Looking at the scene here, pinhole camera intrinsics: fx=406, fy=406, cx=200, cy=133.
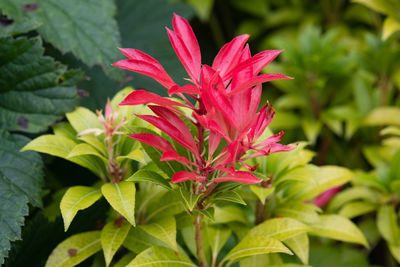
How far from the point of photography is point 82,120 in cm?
92

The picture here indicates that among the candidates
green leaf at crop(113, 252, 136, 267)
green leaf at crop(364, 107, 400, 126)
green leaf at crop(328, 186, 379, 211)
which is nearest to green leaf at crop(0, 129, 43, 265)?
green leaf at crop(113, 252, 136, 267)

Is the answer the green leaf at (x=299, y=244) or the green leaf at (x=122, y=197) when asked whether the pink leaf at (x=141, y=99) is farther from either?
the green leaf at (x=299, y=244)

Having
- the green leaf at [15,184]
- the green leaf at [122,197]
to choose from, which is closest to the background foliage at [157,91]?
the green leaf at [15,184]

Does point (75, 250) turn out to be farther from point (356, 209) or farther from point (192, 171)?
point (356, 209)

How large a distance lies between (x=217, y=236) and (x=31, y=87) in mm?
576

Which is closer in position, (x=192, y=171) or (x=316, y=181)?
(x=192, y=171)

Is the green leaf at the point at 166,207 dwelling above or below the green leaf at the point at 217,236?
above

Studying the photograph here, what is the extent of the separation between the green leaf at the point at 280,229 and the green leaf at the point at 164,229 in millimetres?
171

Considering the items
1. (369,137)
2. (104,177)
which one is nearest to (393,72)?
(369,137)

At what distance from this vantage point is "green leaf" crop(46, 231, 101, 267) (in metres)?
0.82

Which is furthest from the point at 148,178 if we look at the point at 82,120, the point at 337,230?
the point at 337,230

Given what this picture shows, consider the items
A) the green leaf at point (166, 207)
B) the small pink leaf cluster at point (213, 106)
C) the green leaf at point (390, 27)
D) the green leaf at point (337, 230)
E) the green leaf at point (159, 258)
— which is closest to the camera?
the small pink leaf cluster at point (213, 106)

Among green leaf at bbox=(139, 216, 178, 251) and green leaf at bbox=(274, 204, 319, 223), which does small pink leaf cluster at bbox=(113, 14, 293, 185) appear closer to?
green leaf at bbox=(139, 216, 178, 251)

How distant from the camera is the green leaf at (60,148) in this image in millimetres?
824
